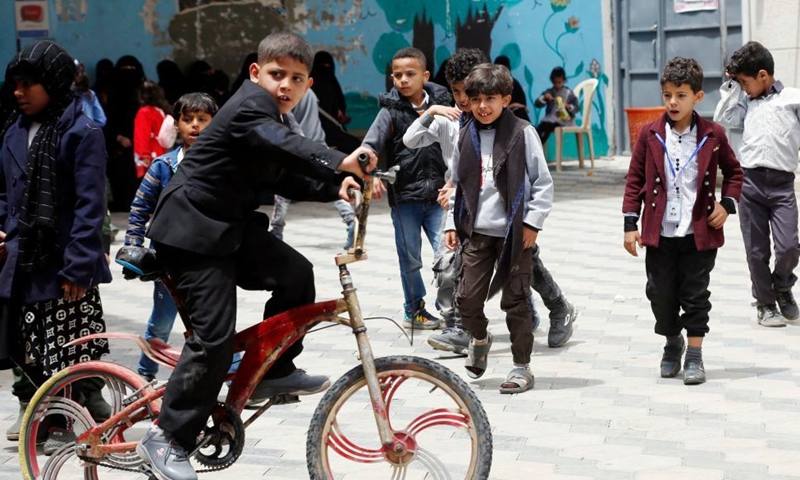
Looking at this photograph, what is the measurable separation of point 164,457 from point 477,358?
2700 mm

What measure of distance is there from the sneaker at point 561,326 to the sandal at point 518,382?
3.59 feet

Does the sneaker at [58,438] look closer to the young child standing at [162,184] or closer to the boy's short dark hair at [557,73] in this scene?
the young child standing at [162,184]

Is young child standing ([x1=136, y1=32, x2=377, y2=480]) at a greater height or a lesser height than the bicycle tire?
greater

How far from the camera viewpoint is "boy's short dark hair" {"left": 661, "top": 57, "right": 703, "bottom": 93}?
281 inches

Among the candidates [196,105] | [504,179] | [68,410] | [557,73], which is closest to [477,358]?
[504,179]

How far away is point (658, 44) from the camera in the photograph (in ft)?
68.1

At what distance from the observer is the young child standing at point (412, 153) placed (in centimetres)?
837

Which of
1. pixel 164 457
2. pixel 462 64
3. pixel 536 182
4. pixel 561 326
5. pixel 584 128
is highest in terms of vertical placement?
pixel 462 64

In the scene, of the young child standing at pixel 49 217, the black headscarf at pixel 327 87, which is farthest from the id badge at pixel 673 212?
the black headscarf at pixel 327 87

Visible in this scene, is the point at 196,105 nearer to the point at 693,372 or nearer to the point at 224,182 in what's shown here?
the point at 224,182

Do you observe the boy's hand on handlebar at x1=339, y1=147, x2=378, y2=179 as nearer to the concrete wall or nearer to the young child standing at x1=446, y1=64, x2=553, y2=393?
the young child standing at x1=446, y1=64, x2=553, y2=393

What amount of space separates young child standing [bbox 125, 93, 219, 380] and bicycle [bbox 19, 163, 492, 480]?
1305 millimetres

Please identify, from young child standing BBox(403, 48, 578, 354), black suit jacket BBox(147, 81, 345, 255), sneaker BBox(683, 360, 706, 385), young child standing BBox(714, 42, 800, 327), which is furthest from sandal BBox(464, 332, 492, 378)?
black suit jacket BBox(147, 81, 345, 255)

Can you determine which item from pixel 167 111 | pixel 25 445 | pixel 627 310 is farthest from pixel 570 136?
pixel 25 445
